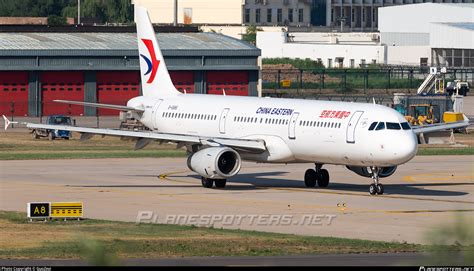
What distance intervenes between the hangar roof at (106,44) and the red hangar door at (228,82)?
199 centimetres

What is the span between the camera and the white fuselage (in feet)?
151

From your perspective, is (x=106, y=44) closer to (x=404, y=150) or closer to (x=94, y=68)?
(x=94, y=68)

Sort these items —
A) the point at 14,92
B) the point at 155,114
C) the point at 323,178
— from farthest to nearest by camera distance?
the point at 14,92 < the point at 155,114 < the point at 323,178

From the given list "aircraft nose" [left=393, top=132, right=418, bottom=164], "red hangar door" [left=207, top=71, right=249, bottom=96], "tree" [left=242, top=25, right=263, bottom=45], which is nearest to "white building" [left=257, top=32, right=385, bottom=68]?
"tree" [left=242, top=25, right=263, bottom=45]

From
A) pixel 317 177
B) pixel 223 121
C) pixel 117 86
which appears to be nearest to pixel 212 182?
pixel 223 121

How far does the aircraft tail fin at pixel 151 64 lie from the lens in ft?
193

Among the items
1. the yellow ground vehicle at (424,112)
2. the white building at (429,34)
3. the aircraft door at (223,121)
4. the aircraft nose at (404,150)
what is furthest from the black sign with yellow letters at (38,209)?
the white building at (429,34)

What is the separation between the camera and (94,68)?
10588 cm

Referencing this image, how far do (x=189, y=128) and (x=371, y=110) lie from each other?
1059 centimetres

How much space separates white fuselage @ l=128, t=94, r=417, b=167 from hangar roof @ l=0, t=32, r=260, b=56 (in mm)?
49752

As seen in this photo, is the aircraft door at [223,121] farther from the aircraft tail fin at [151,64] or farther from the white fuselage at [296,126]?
the aircraft tail fin at [151,64]

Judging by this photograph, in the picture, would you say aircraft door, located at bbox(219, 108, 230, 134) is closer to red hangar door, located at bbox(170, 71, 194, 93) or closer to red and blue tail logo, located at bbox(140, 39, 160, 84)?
red and blue tail logo, located at bbox(140, 39, 160, 84)

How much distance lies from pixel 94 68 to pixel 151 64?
155 feet

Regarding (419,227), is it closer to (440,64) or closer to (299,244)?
(299,244)
